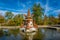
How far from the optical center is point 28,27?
5.17m

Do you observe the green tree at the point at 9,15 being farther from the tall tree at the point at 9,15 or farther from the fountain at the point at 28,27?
the fountain at the point at 28,27

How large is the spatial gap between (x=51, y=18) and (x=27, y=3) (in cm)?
93

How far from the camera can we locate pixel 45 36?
5074mm

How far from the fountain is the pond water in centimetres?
13

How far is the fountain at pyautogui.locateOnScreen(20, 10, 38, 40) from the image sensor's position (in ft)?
16.9

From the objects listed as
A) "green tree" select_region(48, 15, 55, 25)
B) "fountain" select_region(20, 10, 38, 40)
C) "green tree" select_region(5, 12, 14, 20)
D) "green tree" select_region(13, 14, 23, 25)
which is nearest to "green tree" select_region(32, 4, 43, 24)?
"fountain" select_region(20, 10, 38, 40)

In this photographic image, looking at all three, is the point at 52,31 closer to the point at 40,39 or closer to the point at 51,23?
the point at 51,23

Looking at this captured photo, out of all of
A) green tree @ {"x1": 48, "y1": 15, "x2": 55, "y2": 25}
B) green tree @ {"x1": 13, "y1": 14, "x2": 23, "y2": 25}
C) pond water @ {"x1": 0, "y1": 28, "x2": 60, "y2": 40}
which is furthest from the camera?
green tree @ {"x1": 48, "y1": 15, "x2": 55, "y2": 25}

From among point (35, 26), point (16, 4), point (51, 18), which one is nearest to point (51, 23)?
point (51, 18)

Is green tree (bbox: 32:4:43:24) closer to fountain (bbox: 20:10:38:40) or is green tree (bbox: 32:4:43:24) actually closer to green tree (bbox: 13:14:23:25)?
fountain (bbox: 20:10:38:40)

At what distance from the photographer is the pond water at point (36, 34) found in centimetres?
493

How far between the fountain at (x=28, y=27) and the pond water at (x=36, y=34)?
0.13 metres

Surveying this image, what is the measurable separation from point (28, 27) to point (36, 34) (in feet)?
1.08

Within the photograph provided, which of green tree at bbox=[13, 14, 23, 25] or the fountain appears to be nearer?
the fountain
